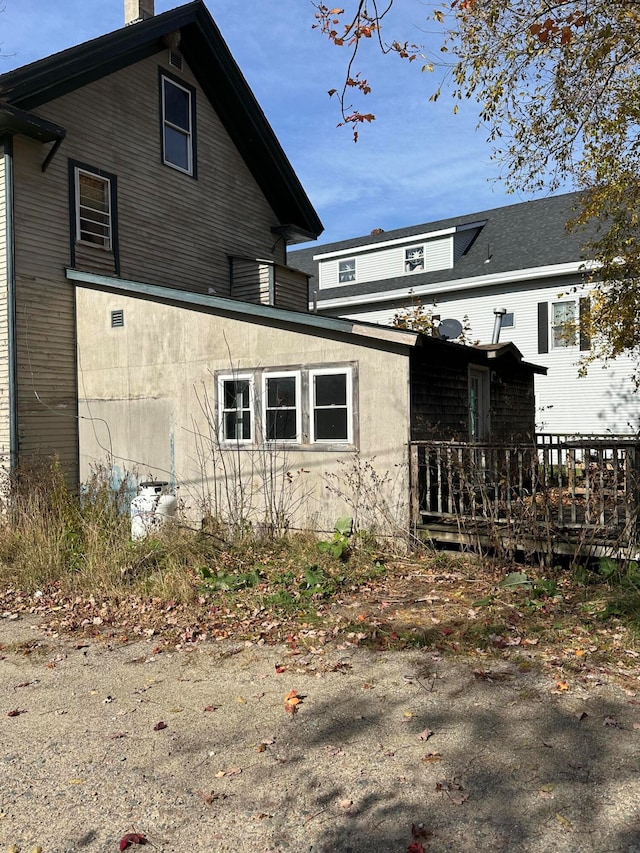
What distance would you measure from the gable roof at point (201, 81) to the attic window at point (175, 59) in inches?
9.3

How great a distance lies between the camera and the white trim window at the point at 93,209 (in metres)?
12.9

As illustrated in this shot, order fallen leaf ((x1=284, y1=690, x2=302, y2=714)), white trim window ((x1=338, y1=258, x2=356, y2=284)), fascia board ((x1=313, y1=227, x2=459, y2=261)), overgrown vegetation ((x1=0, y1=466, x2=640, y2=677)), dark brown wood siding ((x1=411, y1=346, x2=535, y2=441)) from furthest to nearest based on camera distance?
white trim window ((x1=338, y1=258, x2=356, y2=284)) < fascia board ((x1=313, y1=227, x2=459, y2=261)) < dark brown wood siding ((x1=411, y1=346, x2=535, y2=441)) < overgrown vegetation ((x1=0, y1=466, x2=640, y2=677)) < fallen leaf ((x1=284, y1=690, x2=302, y2=714))

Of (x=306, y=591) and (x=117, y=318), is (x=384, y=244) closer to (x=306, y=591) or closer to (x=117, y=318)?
(x=117, y=318)

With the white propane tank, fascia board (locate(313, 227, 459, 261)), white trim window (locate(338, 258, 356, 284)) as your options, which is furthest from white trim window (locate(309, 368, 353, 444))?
white trim window (locate(338, 258, 356, 284))

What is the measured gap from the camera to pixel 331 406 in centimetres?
1006

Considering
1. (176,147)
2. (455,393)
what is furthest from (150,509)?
(176,147)

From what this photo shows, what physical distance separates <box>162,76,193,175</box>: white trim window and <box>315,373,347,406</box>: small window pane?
769 centimetres

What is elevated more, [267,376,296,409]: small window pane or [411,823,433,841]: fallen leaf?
[267,376,296,409]: small window pane

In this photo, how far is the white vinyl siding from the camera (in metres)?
22.8

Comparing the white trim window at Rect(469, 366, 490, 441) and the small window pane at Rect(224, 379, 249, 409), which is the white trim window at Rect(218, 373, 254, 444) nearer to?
the small window pane at Rect(224, 379, 249, 409)

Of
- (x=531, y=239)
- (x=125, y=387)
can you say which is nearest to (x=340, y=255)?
(x=531, y=239)

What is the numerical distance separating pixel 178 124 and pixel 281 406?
850cm

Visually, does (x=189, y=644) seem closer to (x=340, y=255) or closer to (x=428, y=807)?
(x=428, y=807)

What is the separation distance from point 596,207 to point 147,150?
9.20 metres
